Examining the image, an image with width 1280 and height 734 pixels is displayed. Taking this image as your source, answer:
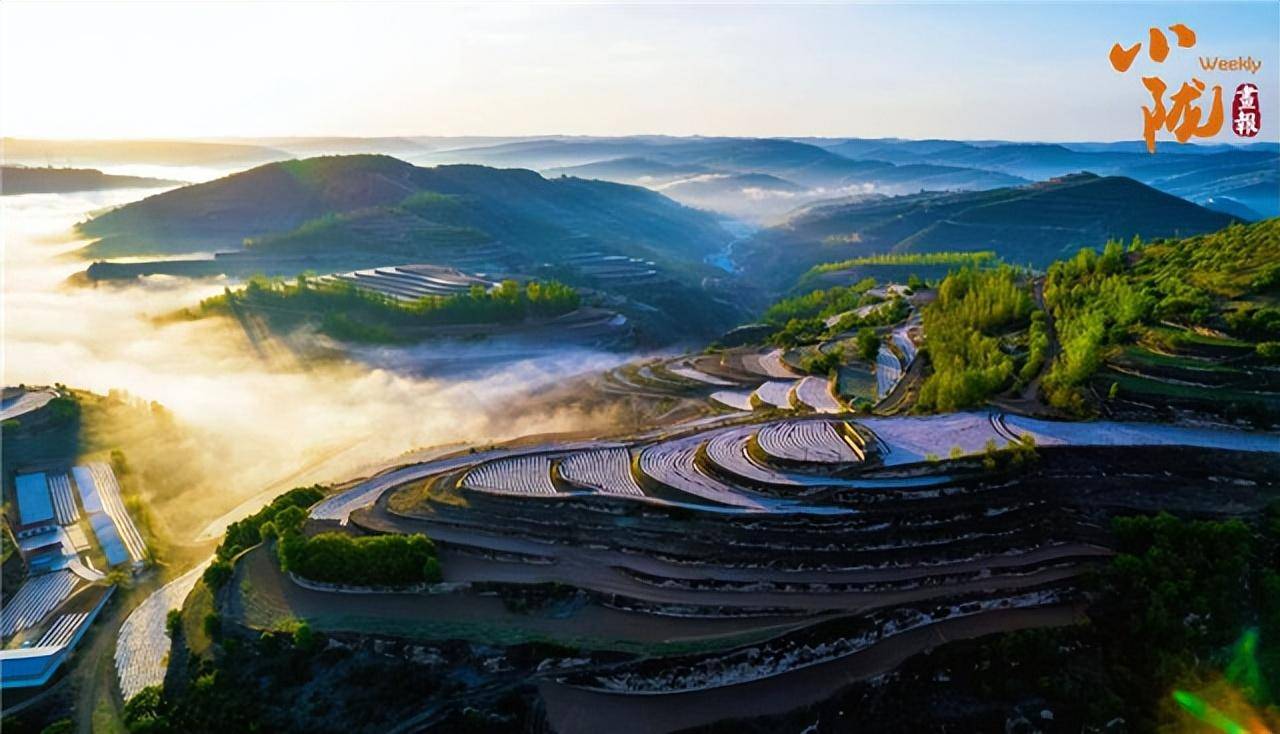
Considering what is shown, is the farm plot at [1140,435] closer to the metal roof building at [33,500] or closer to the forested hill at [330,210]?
the metal roof building at [33,500]

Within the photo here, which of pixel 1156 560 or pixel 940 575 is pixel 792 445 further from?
pixel 1156 560

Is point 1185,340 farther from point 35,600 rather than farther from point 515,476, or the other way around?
point 35,600

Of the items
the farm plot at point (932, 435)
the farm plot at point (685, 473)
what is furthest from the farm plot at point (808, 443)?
the farm plot at point (685, 473)

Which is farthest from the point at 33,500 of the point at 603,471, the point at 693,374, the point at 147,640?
the point at 693,374

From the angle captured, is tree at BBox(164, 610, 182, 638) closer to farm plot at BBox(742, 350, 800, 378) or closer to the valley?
the valley

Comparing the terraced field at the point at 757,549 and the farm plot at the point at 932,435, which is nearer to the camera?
the terraced field at the point at 757,549

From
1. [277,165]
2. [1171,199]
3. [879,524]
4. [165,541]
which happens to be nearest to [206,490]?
[165,541]
